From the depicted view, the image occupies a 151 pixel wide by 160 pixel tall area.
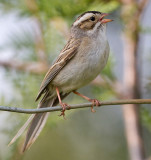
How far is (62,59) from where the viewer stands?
3027mm

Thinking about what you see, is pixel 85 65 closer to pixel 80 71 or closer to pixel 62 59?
pixel 80 71

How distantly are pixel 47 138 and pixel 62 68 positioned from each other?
109 centimetres

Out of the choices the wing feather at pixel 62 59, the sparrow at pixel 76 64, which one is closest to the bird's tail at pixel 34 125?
the sparrow at pixel 76 64

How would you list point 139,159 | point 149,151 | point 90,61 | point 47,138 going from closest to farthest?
point 139,159 → point 90,61 → point 47,138 → point 149,151

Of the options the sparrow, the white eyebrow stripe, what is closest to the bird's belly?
the sparrow

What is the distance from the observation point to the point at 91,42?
2.99 metres

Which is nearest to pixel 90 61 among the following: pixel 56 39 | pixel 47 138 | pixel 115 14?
pixel 56 39

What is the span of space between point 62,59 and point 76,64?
0.16 meters

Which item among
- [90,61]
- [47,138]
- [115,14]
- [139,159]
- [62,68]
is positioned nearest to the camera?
[139,159]

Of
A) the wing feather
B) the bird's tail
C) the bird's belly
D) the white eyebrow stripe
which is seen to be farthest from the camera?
the white eyebrow stripe

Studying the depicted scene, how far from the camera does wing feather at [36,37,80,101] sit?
9.78 feet

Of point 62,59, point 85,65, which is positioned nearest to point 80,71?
point 85,65

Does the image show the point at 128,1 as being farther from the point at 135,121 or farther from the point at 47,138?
the point at 47,138

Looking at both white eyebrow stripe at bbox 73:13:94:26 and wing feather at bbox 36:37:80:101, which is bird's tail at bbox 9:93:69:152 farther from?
white eyebrow stripe at bbox 73:13:94:26
